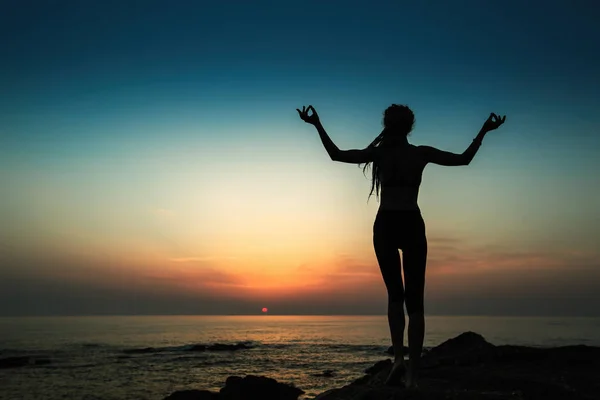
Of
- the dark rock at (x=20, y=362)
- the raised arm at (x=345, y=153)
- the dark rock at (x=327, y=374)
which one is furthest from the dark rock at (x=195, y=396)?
the dark rock at (x=20, y=362)

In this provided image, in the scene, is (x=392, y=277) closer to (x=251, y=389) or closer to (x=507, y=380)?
(x=507, y=380)

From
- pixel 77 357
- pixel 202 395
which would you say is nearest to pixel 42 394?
pixel 202 395

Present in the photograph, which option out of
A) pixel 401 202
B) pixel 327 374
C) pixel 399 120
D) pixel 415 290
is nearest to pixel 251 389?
pixel 327 374

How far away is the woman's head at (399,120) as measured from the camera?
5.69 m

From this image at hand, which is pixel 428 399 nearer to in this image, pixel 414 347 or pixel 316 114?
pixel 414 347

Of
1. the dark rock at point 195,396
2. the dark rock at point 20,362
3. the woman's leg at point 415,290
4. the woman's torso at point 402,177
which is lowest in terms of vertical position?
the dark rock at point 20,362

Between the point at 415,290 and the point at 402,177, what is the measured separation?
1246mm

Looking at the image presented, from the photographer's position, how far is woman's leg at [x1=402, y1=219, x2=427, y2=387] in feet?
17.8

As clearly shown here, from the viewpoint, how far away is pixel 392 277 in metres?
5.64

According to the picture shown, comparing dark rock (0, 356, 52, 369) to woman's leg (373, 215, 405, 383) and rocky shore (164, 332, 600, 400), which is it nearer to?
rocky shore (164, 332, 600, 400)

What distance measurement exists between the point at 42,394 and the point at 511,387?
27806mm

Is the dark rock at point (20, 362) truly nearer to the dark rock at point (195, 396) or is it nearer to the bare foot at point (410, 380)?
the dark rock at point (195, 396)

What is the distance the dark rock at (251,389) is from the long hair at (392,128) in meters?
16.6

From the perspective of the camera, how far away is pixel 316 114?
5.71 meters
